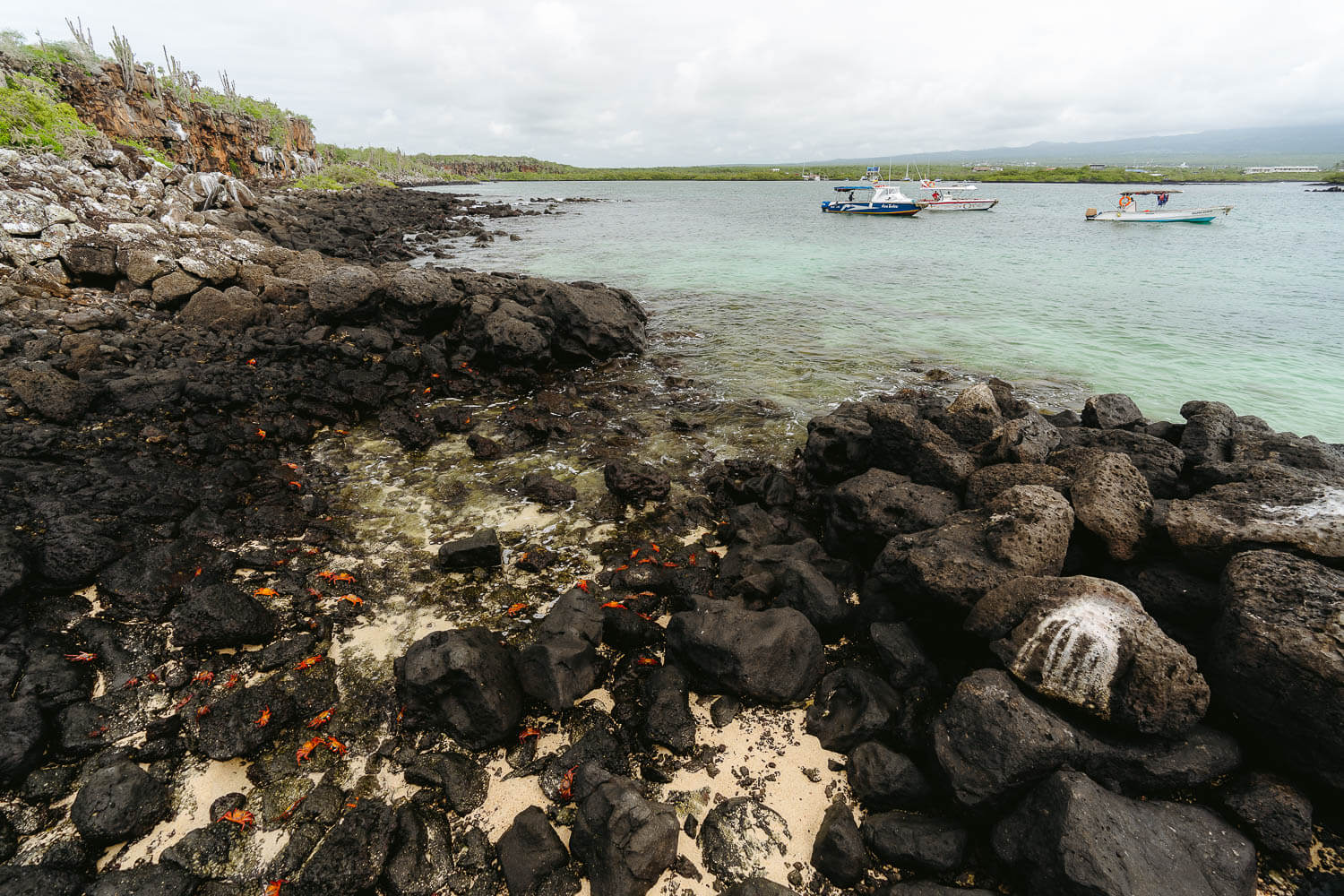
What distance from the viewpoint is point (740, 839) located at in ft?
12.8

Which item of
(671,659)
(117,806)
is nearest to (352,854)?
(117,806)

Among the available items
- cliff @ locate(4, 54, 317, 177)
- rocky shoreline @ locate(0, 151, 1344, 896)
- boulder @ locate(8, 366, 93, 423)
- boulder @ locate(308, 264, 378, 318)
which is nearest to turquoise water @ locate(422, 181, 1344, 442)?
rocky shoreline @ locate(0, 151, 1344, 896)

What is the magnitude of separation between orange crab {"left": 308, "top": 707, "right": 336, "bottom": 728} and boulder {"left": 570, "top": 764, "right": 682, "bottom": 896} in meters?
2.45

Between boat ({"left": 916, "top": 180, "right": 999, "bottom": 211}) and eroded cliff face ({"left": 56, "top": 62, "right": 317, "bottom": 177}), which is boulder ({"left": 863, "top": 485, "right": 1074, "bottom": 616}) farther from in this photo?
boat ({"left": 916, "top": 180, "right": 999, "bottom": 211})

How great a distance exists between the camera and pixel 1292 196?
247 feet

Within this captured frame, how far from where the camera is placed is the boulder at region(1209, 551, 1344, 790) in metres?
3.42

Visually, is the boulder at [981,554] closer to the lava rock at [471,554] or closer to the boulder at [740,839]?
the boulder at [740,839]

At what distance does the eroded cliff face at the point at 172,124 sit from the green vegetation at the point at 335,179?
376cm

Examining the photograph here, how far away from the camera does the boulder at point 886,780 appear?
156 inches

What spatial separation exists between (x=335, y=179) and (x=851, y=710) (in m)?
94.2

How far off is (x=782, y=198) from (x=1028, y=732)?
303 ft

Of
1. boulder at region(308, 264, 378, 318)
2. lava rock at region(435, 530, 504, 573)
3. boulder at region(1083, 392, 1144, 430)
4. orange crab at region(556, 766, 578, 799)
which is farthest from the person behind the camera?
boulder at region(308, 264, 378, 318)

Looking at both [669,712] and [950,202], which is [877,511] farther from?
[950,202]

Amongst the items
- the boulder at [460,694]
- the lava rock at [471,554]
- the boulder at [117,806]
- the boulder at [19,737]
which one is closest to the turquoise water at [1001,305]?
the lava rock at [471,554]
